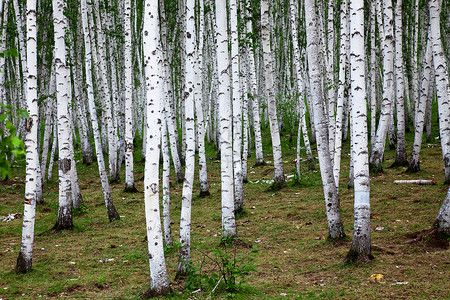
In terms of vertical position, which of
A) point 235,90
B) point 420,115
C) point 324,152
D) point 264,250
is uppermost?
point 235,90

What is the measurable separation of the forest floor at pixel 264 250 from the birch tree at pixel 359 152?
0.33 metres

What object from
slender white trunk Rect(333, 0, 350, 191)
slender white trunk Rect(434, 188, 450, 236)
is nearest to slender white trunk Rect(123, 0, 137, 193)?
slender white trunk Rect(333, 0, 350, 191)

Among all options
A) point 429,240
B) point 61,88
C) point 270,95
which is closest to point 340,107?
point 270,95

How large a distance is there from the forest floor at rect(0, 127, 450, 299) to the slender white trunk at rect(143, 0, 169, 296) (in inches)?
17.7

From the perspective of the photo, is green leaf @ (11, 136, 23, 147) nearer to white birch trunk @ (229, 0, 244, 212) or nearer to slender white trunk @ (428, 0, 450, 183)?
white birch trunk @ (229, 0, 244, 212)

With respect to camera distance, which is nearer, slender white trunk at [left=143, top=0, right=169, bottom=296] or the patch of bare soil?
slender white trunk at [left=143, top=0, right=169, bottom=296]

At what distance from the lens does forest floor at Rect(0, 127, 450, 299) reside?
5.48 metres

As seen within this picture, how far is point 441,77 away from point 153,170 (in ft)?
28.7

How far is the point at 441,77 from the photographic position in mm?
10367

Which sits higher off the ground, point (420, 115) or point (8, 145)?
point (420, 115)

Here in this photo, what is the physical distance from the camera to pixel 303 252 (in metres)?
7.46

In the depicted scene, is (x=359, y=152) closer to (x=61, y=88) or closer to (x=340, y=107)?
(x=340, y=107)

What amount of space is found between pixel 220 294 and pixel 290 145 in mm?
19329

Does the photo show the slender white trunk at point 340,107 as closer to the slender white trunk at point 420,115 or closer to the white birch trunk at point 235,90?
the white birch trunk at point 235,90
